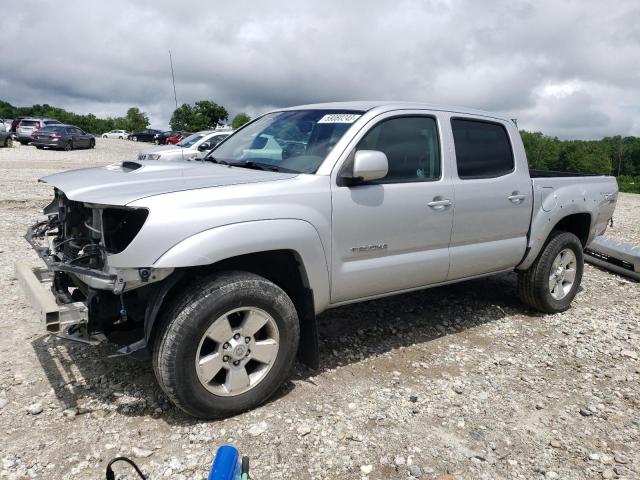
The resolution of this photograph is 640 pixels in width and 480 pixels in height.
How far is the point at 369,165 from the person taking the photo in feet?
10.7

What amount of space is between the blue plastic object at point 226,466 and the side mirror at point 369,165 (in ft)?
5.94

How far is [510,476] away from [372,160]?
195 centimetres

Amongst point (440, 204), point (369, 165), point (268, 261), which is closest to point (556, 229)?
point (440, 204)

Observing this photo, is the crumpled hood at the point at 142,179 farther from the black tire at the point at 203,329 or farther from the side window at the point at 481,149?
the side window at the point at 481,149

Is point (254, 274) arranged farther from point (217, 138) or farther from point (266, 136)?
point (217, 138)

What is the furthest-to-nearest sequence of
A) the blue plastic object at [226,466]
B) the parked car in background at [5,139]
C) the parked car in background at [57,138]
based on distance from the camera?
the parked car in background at [57,138]
the parked car in background at [5,139]
the blue plastic object at [226,466]

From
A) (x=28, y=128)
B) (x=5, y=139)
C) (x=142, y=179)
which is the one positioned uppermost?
(x=28, y=128)

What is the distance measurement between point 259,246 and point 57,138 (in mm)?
28590

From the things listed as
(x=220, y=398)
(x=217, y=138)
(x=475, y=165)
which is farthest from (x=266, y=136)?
(x=217, y=138)

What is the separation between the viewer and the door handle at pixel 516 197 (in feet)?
14.6

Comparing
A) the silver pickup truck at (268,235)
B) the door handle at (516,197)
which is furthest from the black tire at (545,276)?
the door handle at (516,197)

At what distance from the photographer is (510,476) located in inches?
109

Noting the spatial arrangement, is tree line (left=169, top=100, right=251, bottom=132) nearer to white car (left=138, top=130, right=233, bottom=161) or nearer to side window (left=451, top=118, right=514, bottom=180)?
white car (left=138, top=130, right=233, bottom=161)

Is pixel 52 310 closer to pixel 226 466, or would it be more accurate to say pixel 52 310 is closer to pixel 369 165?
pixel 226 466
